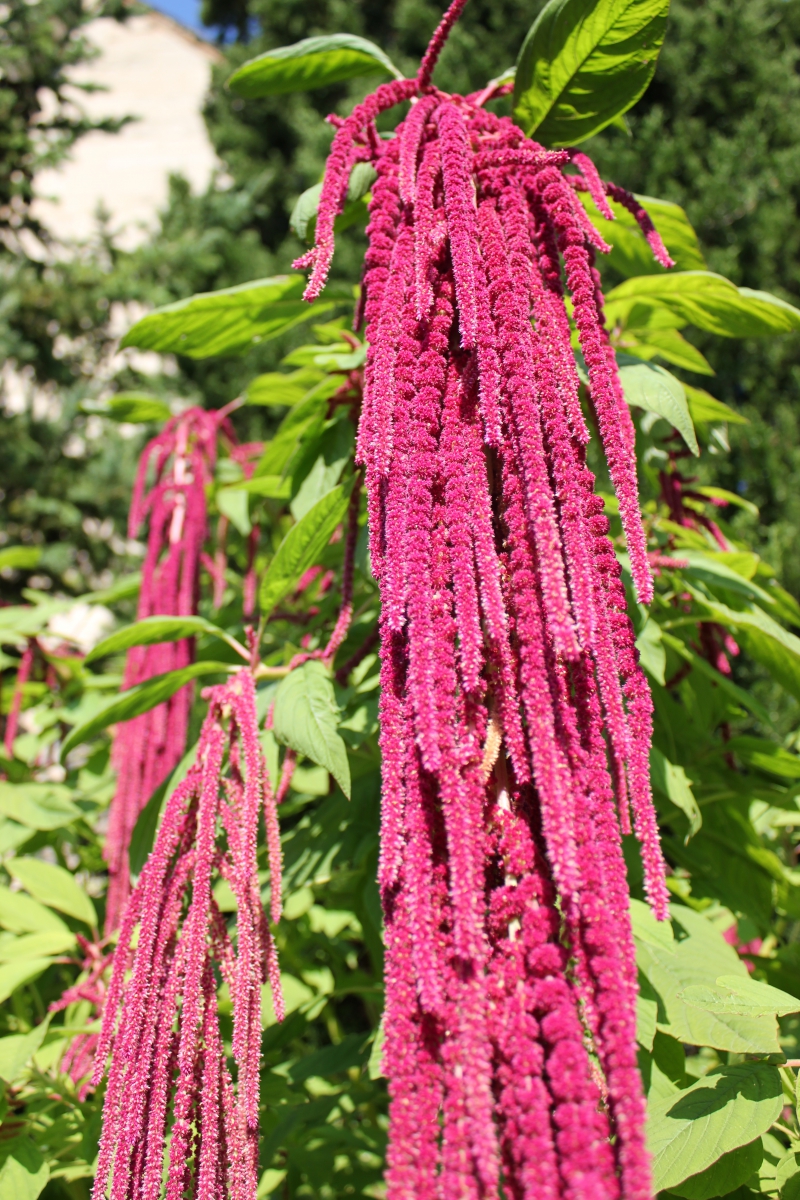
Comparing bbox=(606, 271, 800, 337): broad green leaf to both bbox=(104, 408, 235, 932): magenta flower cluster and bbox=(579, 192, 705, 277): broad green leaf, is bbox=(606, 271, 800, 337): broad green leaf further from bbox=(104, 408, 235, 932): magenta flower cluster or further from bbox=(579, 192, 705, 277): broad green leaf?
bbox=(104, 408, 235, 932): magenta flower cluster

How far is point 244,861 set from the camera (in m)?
0.92

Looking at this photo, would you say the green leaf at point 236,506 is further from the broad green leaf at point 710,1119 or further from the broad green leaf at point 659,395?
the broad green leaf at point 710,1119

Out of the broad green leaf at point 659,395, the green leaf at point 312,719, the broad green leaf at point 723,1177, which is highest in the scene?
the broad green leaf at point 659,395

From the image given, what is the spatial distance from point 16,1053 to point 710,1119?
0.98m

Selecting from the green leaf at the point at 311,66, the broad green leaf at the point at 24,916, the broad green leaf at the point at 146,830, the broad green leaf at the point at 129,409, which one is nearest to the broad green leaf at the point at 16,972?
the broad green leaf at the point at 24,916

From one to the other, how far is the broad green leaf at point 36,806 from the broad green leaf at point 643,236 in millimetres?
1543

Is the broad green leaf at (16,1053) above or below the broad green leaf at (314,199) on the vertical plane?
below

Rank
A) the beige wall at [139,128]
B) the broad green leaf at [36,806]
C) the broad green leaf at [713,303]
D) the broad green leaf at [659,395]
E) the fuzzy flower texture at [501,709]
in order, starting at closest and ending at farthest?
the fuzzy flower texture at [501,709]
the broad green leaf at [659,395]
the broad green leaf at [713,303]
the broad green leaf at [36,806]
the beige wall at [139,128]

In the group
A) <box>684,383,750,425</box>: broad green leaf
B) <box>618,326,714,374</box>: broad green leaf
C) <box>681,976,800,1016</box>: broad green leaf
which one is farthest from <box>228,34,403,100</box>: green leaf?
<box>681,976,800,1016</box>: broad green leaf

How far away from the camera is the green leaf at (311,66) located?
4.23ft

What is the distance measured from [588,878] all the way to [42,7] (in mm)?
7618

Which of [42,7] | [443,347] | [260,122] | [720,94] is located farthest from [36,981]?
[260,122]

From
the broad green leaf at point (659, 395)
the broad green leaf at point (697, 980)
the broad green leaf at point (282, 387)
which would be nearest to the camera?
the broad green leaf at point (697, 980)

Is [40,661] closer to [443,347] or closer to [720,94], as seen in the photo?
[443,347]
